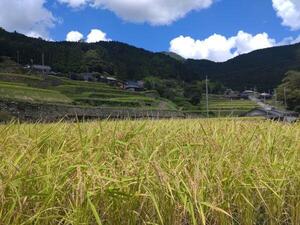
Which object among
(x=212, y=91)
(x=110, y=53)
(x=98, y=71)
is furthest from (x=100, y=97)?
(x=110, y=53)

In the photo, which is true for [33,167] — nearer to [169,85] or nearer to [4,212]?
[4,212]

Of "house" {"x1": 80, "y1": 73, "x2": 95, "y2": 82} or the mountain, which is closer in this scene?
"house" {"x1": 80, "y1": 73, "x2": 95, "y2": 82}

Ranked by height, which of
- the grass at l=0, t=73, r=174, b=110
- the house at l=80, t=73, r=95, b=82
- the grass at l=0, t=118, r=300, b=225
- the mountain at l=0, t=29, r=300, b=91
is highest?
the mountain at l=0, t=29, r=300, b=91

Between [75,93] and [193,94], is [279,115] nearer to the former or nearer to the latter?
[75,93]

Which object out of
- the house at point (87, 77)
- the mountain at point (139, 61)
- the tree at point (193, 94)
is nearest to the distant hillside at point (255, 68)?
the mountain at point (139, 61)

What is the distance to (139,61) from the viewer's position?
12319 centimetres

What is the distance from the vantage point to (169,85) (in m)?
101

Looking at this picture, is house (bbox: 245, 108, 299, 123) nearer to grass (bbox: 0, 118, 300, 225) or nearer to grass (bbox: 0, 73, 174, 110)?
grass (bbox: 0, 118, 300, 225)

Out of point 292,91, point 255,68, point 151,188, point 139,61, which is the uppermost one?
point 255,68

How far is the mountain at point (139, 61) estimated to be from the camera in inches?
3875

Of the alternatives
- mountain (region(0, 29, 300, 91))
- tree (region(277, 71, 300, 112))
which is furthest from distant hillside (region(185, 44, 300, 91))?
tree (region(277, 71, 300, 112))

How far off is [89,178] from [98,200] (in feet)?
0.46

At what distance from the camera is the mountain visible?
323 ft

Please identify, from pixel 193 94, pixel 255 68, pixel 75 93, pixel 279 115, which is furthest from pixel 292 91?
pixel 255 68
